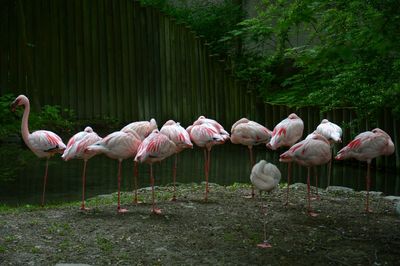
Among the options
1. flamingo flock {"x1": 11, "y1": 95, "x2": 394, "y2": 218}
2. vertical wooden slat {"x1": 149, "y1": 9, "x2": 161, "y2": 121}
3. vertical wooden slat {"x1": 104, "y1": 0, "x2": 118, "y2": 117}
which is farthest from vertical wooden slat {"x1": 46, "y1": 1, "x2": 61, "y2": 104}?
flamingo flock {"x1": 11, "y1": 95, "x2": 394, "y2": 218}

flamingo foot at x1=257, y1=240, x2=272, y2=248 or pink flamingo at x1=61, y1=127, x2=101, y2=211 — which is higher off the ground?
pink flamingo at x1=61, y1=127, x2=101, y2=211

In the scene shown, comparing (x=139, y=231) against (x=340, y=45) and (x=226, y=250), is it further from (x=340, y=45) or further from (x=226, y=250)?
(x=340, y=45)

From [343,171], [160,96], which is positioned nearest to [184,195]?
[343,171]

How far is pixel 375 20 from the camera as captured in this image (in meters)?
4.48

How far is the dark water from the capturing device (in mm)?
8230

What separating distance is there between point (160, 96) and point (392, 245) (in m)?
11.0

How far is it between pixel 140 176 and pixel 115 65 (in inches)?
Result: 249

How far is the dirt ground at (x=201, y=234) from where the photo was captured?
4.78m

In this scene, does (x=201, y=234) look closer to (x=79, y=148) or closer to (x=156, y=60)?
(x=79, y=148)

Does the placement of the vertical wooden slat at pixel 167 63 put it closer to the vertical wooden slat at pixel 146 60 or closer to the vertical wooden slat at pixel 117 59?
the vertical wooden slat at pixel 146 60

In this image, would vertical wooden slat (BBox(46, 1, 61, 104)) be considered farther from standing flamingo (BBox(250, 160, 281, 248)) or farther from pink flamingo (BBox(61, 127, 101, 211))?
standing flamingo (BBox(250, 160, 281, 248))

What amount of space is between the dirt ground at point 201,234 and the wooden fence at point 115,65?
795cm

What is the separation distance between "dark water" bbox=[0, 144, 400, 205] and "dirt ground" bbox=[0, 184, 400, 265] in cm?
160

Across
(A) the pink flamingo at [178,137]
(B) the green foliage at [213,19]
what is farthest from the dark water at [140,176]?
(B) the green foliage at [213,19]
